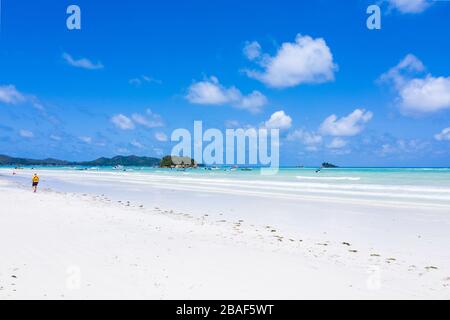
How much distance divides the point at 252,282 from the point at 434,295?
10.3 feet

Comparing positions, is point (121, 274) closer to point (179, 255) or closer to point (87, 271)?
point (87, 271)

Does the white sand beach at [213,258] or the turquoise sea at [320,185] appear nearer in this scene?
the white sand beach at [213,258]

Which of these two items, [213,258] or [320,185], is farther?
[320,185]
